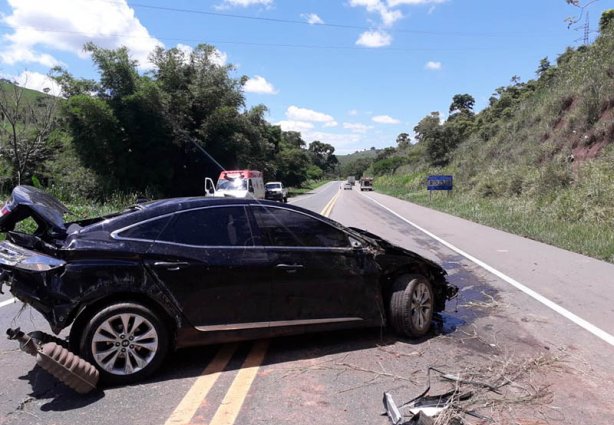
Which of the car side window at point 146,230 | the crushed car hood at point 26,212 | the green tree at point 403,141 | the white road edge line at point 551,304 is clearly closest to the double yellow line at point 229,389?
the car side window at point 146,230

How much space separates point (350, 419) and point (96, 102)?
89.7ft

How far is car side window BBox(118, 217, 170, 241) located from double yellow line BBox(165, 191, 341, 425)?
4.31 feet

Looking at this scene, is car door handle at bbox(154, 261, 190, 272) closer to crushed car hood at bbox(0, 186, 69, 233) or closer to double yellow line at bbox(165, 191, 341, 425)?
double yellow line at bbox(165, 191, 341, 425)

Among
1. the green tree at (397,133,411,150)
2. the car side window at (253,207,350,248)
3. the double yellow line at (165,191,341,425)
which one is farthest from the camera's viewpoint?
the green tree at (397,133,411,150)

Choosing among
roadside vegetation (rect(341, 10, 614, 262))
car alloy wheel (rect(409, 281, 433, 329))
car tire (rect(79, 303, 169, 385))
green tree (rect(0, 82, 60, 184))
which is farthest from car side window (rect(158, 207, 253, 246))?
green tree (rect(0, 82, 60, 184))

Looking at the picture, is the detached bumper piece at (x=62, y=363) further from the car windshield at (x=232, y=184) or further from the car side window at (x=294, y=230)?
the car windshield at (x=232, y=184)

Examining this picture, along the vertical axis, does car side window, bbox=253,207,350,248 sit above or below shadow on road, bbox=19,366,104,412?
above

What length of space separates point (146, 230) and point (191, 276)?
59cm

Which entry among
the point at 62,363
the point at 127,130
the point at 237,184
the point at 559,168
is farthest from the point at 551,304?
the point at 127,130

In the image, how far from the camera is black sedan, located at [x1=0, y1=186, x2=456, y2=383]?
175 inches

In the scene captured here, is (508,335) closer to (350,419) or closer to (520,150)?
(350,419)

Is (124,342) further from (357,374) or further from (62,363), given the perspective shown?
(357,374)

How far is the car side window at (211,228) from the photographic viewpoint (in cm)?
485

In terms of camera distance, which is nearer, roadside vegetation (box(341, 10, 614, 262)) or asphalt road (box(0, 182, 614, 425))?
asphalt road (box(0, 182, 614, 425))
